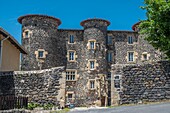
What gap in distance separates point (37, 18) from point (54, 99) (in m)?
24.5

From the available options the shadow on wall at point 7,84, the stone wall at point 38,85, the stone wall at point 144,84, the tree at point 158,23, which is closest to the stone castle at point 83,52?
the tree at point 158,23

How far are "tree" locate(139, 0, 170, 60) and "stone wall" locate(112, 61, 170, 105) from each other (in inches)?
132

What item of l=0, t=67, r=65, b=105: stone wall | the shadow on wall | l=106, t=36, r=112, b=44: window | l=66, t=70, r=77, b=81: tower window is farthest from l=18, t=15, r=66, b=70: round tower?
l=0, t=67, r=65, b=105: stone wall

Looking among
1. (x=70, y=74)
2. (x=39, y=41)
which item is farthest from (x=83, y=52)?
(x=39, y=41)

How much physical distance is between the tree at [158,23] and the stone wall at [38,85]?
696 cm

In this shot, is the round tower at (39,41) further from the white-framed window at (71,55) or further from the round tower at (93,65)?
the round tower at (93,65)

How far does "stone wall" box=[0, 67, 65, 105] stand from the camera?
1582cm

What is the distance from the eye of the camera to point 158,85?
15.5m

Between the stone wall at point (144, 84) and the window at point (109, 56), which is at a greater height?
the window at point (109, 56)

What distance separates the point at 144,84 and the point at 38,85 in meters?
5.90

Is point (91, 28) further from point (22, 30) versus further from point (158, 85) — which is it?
point (158, 85)

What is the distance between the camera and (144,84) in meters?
15.5

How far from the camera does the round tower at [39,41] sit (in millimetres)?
38219

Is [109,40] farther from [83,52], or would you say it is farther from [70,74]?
[70,74]
